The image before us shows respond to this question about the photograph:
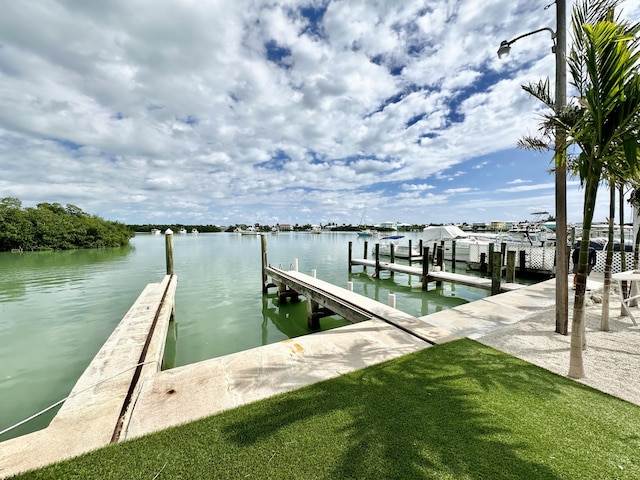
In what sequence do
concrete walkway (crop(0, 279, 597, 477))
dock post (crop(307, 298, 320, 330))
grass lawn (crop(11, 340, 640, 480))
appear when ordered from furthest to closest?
1. dock post (crop(307, 298, 320, 330))
2. concrete walkway (crop(0, 279, 597, 477))
3. grass lawn (crop(11, 340, 640, 480))

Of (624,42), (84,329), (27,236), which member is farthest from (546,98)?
(27,236)

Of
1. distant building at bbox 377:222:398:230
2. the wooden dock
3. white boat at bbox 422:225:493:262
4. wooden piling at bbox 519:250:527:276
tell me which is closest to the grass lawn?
the wooden dock

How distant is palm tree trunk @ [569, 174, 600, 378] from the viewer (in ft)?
12.0

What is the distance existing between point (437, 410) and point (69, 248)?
60.4 meters

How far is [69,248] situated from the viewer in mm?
45594

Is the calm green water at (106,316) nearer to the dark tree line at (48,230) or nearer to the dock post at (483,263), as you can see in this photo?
the dock post at (483,263)

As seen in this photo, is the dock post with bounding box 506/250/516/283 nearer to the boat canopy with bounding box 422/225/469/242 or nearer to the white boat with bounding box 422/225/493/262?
the white boat with bounding box 422/225/493/262

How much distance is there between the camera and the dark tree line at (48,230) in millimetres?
40094

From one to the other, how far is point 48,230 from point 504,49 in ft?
196

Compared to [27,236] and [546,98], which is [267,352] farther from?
[27,236]

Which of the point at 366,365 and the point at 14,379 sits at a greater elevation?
the point at 366,365

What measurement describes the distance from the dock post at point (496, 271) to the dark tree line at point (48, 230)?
58.3m

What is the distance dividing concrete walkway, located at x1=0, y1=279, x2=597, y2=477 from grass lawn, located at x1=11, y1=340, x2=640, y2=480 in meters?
0.26

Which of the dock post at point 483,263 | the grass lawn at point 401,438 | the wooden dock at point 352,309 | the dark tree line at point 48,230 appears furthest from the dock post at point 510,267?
the dark tree line at point 48,230
